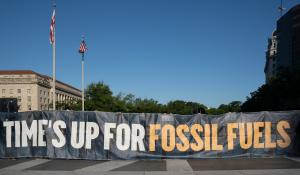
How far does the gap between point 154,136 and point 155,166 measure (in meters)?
2.00

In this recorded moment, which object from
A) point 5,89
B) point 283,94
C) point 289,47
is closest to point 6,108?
point 283,94

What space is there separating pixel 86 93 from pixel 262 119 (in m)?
82.3

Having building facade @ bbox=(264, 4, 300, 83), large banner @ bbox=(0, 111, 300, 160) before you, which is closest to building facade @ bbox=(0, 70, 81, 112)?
building facade @ bbox=(264, 4, 300, 83)

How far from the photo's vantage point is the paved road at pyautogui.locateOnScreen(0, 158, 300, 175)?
37.9 feet

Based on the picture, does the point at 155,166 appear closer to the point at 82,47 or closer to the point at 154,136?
the point at 154,136

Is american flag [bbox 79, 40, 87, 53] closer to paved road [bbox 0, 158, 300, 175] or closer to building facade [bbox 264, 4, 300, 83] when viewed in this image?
paved road [bbox 0, 158, 300, 175]

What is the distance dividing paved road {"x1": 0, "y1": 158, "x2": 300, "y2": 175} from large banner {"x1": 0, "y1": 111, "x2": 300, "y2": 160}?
50 cm

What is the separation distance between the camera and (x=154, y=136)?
14.7 meters

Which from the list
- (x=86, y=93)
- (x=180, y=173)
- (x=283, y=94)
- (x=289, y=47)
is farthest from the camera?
(x=289, y=47)

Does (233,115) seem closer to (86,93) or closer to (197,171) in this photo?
(197,171)

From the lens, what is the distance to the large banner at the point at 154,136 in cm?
1457

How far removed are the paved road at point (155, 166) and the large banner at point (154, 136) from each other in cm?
50

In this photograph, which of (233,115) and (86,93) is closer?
(233,115)

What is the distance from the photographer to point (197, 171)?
38.2 ft
